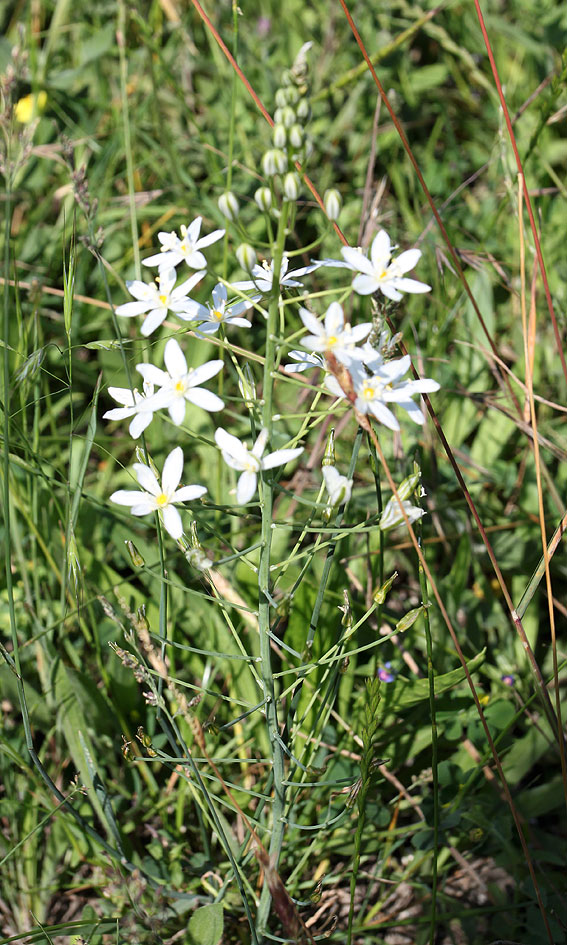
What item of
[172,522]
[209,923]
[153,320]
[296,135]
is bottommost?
[209,923]

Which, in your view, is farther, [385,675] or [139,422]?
[385,675]

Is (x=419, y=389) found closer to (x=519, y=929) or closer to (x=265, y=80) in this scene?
(x=519, y=929)

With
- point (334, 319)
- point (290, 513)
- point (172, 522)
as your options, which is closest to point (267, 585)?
point (172, 522)

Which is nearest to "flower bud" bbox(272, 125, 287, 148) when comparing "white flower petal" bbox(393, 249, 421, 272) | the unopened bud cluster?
the unopened bud cluster

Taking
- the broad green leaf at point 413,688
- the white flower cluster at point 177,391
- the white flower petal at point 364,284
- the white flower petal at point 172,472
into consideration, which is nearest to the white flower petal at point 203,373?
the white flower cluster at point 177,391

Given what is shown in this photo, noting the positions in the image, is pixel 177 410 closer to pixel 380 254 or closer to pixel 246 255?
pixel 246 255

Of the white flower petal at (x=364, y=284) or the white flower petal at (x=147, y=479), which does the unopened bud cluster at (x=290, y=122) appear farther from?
the white flower petal at (x=147, y=479)

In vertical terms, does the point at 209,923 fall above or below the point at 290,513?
below
